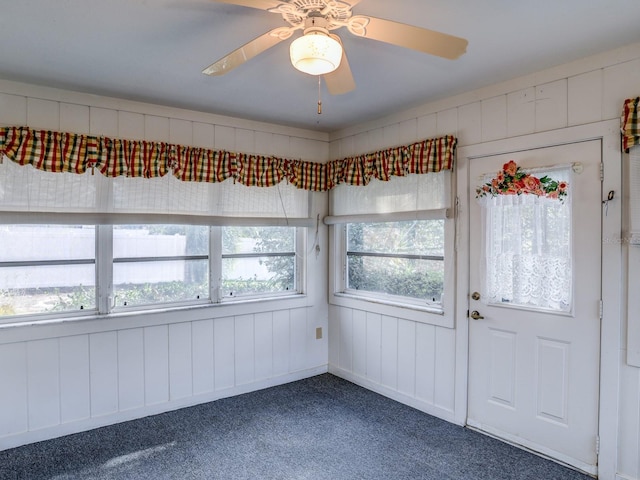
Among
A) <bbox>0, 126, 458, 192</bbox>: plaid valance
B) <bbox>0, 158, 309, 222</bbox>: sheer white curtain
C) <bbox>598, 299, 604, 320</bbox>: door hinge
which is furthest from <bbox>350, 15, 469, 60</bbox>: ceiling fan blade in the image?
<bbox>0, 158, 309, 222</bbox>: sheer white curtain

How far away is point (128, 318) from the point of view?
10.5ft

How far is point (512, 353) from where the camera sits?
281 cm

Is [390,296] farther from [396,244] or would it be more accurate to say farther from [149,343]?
[149,343]

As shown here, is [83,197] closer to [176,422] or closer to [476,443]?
[176,422]

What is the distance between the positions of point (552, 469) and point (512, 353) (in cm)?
70

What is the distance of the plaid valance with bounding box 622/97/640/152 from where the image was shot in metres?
2.21

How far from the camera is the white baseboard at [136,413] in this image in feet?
9.25

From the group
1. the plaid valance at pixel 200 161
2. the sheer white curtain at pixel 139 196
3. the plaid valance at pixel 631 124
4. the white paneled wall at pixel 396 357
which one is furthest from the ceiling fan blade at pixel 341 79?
the white paneled wall at pixel 396 357

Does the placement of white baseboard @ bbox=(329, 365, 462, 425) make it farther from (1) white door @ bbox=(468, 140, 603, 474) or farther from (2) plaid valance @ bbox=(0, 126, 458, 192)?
(2) plaid valance @ bbox=(0, 126, 458, 192)

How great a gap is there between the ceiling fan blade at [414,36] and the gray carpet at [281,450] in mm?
2331

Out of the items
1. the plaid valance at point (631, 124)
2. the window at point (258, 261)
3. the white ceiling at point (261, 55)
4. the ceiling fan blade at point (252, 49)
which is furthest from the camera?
the window at point (258, 261)

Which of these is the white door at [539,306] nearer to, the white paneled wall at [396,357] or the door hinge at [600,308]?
the door hinge at [600,308]

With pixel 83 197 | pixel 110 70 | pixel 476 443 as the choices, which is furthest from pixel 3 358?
pixel 476 443

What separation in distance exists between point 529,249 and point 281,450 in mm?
2128
